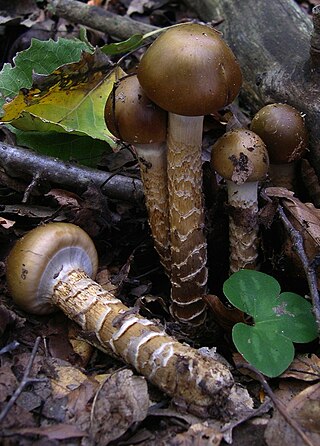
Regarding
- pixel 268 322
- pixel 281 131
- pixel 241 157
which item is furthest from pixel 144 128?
pixel 268 322

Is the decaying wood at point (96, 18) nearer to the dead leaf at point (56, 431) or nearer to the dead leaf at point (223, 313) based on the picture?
the dead leaf at point (223, 313)

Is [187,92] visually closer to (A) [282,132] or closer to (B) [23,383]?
(A) [282,132]

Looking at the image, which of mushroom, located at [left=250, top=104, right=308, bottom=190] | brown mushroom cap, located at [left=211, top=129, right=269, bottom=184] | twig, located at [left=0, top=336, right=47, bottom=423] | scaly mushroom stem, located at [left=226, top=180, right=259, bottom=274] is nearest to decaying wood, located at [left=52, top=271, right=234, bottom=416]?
twig, located at [left=0, top=336, right=47, bottom=423]

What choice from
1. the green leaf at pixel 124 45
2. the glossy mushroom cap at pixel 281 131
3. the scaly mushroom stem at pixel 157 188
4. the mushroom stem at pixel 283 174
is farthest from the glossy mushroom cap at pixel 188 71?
the green leaf at pixel 124 45

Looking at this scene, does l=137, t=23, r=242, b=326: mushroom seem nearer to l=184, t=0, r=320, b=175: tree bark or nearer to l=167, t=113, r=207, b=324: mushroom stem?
l=167, t=113, r=207, b=324: mushroom stem

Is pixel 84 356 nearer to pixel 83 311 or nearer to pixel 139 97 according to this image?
pixel 83 311

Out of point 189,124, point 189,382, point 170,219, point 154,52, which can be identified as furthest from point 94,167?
point 189,382
